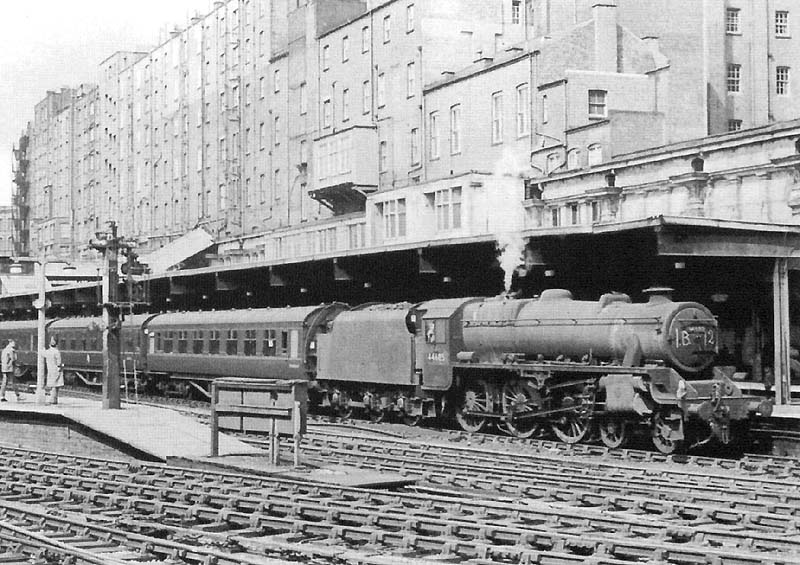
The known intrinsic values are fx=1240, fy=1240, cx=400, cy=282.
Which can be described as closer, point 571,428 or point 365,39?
point 571,428

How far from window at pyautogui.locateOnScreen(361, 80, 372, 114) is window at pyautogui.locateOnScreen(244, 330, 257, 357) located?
24.6 metres

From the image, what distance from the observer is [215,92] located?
2805 inches

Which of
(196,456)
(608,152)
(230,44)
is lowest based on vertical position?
(196,456)

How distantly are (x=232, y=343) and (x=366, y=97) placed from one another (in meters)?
24.6

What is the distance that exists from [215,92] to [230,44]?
10.7 feet

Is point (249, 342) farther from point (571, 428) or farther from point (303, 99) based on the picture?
point (303, 99)

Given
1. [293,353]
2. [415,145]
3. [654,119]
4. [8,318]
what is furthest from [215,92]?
[293,353]

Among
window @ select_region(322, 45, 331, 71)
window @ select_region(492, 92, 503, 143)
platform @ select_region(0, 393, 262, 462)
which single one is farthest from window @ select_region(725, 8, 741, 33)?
platform @ select_region(0, 393, 262, 462)

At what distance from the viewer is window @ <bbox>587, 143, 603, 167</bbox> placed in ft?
132

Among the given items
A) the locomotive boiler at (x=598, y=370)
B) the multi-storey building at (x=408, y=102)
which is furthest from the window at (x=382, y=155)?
the locomotive boiler at (x=598, y=370)

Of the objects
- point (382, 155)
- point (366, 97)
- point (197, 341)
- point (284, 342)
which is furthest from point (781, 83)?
point (284, 342)

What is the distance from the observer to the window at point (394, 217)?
4584cm

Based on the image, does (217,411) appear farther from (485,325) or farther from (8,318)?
(8,318)

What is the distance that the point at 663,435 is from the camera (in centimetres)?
2105
